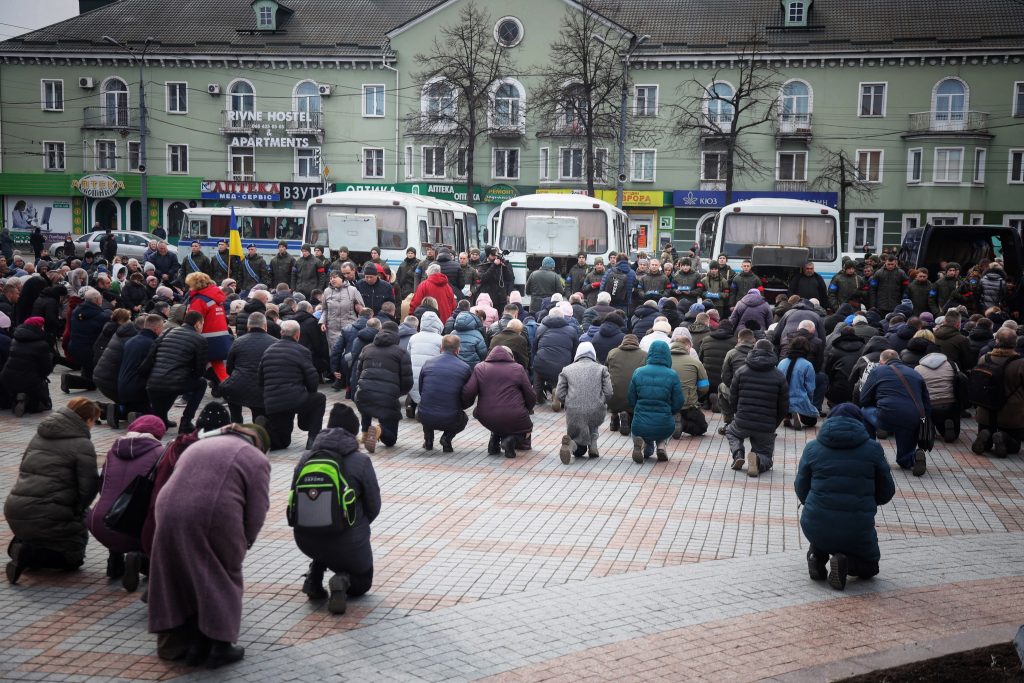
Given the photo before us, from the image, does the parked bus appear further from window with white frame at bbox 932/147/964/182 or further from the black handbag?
window with white frame at bbox 932/147/964/182

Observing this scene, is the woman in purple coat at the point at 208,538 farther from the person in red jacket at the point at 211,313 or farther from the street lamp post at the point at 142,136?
the street lamp post at the point at 142,136

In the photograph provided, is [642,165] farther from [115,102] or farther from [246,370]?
[246,370]

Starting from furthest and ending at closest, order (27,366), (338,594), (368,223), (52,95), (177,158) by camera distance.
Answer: (177,158) → (52,95) → (368,223) → (27,366) → (338,594)

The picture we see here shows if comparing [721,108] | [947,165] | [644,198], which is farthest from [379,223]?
[947,165]

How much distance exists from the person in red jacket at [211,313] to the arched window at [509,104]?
40.4 meters

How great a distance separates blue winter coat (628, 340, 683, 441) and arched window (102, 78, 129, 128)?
50.3 meters

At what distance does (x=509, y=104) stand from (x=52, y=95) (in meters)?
24.4

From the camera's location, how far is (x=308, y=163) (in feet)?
187

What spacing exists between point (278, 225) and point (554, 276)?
22318mm

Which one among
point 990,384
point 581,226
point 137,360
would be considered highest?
point 581,226

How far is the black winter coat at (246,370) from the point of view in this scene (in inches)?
549

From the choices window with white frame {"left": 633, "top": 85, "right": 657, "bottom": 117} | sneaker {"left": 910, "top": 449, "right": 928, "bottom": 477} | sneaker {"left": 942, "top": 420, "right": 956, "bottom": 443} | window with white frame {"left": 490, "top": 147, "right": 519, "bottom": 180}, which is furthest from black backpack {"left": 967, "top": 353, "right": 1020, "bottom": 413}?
window with white frame {"left": 490, "top": 147, "right": 519, "bottom": 180}

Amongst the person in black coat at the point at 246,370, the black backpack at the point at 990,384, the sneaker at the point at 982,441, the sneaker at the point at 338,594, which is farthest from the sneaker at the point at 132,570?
the sneaker at the point at 982,441

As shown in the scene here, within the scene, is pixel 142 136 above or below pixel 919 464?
above
